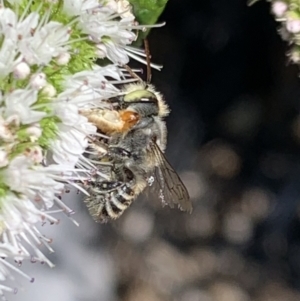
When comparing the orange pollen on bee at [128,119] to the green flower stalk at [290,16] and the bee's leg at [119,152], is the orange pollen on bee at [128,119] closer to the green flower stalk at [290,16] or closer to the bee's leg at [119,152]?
the bee's leg at [119,152]

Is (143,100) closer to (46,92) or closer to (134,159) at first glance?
(134,159)

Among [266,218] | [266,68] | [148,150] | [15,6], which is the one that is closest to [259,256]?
A: [266,218]

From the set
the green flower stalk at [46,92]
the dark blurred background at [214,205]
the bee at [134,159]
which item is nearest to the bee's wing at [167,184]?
the bee at [134,159]

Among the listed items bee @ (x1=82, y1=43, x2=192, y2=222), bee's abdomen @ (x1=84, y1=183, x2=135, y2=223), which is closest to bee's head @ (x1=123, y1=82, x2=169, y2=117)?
bee @ (x1=82, y1=43, x2=192, y2=222)

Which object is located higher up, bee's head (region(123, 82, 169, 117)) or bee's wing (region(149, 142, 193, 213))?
bee's head (region(123, 82, 169, 117))

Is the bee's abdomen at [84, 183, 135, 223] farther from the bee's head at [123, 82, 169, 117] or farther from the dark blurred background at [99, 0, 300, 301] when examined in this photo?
the dark blurred background at [99, 0, 300, 301]

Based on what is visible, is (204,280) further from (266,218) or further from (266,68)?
(266,68)
